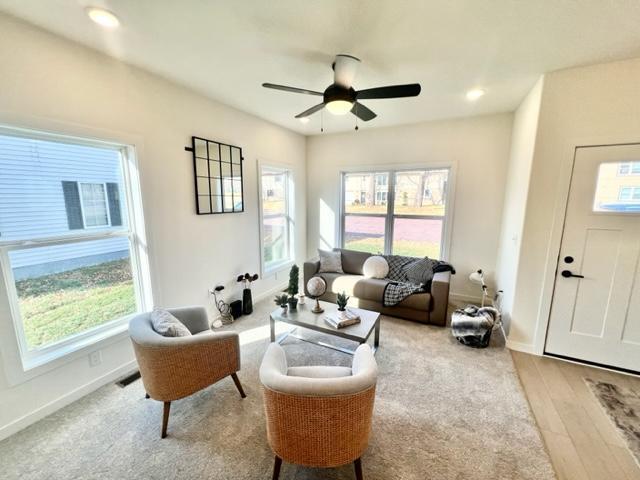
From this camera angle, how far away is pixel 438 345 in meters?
2.81

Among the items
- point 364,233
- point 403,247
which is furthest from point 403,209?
point 364,233

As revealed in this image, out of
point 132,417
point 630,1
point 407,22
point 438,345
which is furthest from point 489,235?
point 132,417

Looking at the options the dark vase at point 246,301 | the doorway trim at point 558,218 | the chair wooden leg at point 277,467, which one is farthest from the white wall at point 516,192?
the dark vase at point 246,301

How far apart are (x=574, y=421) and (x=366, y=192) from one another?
3662mm

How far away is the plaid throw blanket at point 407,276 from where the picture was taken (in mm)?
3324

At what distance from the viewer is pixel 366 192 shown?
462cm

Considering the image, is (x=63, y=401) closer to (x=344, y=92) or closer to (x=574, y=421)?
(x=344, y=92)

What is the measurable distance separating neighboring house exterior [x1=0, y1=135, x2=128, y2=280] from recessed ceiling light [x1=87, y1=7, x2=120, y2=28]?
933mm

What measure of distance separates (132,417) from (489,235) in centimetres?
455

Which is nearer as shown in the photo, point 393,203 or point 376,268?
point 376,268

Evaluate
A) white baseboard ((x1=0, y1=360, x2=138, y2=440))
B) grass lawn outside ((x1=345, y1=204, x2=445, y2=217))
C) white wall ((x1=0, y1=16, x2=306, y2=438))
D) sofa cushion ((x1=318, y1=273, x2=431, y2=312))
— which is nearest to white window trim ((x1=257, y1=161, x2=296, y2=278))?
white wall ((x1=0, y1=16, x2=306, y2=438))

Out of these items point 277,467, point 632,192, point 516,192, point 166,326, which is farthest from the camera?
point 516,192

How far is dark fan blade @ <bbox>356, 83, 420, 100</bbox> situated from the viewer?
190cm

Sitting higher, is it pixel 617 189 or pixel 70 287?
pixel 617 189
